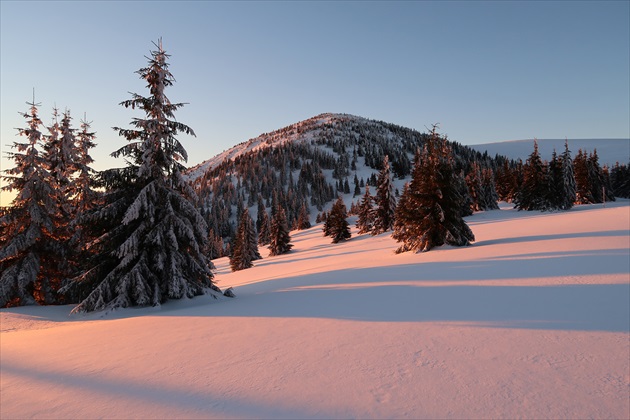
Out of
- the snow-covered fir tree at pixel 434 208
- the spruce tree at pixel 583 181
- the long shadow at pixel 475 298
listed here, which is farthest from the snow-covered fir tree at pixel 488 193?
the long shadow at pixel 475 298

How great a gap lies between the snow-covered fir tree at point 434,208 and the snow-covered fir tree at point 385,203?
1011 inches

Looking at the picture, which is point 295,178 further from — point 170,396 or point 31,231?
point 170,396

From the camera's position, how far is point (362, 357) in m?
4.66

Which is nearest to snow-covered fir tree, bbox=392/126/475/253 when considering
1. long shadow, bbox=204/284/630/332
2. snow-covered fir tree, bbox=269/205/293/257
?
long shadow, bbox=204/284/630/332

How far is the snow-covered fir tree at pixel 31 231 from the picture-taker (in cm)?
1375

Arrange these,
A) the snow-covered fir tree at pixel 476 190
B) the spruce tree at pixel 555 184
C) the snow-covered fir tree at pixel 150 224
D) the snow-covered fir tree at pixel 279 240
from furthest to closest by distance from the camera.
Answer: the snow-covered fir tree at pixel 476 190
the snow-covered fir tree at pixel 279 240
the spruce tree at pixel 555 184
the snow-covered fir tree at pixel 150 224

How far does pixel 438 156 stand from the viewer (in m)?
19.2

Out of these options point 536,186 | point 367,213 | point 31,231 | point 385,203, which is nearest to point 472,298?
point 31,231

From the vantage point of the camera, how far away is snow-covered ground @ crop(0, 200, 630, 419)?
3480mm

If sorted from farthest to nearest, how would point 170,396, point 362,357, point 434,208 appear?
point 434,208
point 362,357
point 170,396

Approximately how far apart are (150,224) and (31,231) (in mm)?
Answer: 7379

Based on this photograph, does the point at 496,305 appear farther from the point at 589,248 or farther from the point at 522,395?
the point at 589,248

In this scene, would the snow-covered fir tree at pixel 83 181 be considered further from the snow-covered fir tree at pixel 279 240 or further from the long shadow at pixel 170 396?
the snow-covered fir tree at pixel 279 240

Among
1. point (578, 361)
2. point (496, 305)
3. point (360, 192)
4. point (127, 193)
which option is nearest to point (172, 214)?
point (127, 193)
